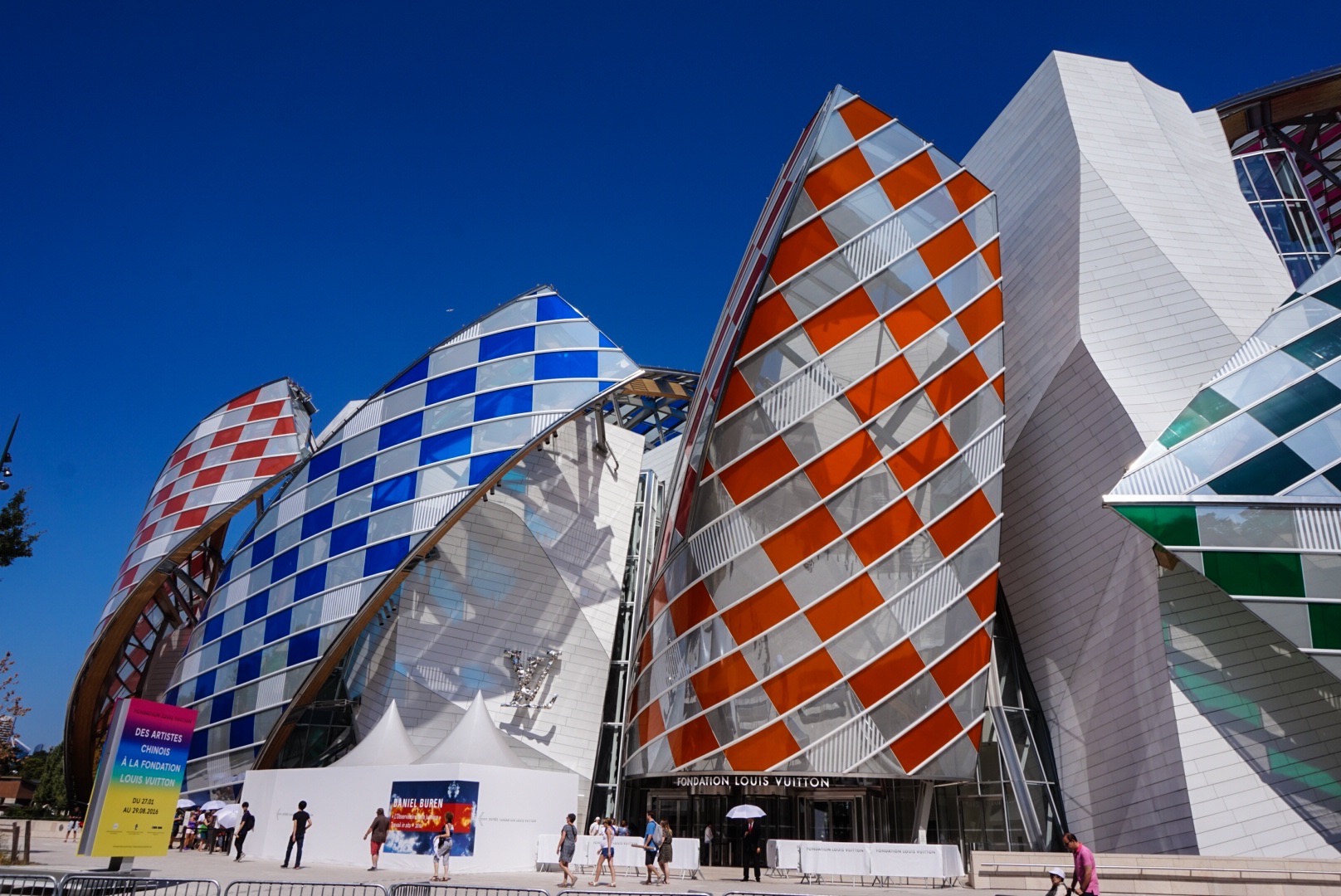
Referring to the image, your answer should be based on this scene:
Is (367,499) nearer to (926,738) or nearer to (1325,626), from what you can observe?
(926,738)

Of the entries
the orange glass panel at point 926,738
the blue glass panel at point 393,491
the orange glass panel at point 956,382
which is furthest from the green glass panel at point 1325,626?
the blue glass panel at point 393,491

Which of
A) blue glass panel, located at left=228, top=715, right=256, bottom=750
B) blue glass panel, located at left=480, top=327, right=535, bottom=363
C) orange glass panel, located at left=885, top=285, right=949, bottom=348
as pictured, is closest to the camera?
orange glass panel, located at left=885, top=285, right=949, bottom=348

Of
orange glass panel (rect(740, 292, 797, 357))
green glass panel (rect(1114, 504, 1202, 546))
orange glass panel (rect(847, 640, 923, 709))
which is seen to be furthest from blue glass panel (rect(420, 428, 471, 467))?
green glass panel (rect(1114, 504, 1202, 546))

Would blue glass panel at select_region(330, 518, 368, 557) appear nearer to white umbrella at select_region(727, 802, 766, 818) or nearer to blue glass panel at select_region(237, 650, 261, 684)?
blue glass panel at select_region(237, 650, 261, 684)

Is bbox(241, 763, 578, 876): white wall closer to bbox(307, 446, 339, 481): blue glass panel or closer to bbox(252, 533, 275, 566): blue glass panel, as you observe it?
bbox(252, 533, 275, 566): blue glass panel

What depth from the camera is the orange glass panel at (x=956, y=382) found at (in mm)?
23719

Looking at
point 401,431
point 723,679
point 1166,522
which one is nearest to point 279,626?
point 401,431

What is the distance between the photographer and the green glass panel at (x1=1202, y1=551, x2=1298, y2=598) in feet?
60.7

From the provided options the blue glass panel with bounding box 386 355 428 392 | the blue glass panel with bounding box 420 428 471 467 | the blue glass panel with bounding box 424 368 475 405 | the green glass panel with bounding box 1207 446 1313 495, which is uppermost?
the blue glass panel with bounding box 386 355 428 392

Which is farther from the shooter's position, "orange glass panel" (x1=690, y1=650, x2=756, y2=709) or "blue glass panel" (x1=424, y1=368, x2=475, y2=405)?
"blue glass panel" (x1=424, y1=368, x2=475, y2=405)

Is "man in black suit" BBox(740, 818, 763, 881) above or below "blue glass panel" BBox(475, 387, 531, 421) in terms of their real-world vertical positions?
below

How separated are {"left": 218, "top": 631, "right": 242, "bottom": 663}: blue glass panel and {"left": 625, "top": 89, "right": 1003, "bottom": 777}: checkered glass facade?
40.3ft

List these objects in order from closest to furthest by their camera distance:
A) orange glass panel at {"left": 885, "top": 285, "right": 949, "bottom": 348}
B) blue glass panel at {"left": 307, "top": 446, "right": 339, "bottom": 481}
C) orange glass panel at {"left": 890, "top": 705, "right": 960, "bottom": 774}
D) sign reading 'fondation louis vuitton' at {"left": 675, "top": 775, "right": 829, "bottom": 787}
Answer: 1. sign reading 'fondation louis vuitton' at {"left": 675, "top": 775, "right": 829, "bottom": 787}
2. orange glass panel at {"left": 890, "top": 705, "right": 960, "bottom": 774}
3. orange glass panel at {"left": 885, "top": 285, "right": 949, "bottom": 348}
4. blue glass panel at {"left": 307, "top": 446, "right": 339, "bottom": 481}

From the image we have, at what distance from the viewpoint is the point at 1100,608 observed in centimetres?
2311
